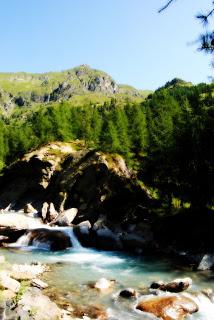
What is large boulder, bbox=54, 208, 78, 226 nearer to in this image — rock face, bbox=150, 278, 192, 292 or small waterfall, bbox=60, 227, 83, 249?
small waterfall, bbox=60, 227, 83, 249

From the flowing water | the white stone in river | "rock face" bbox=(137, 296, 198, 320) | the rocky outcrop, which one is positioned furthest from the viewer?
the rocky outcrop

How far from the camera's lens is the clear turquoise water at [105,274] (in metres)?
23.2

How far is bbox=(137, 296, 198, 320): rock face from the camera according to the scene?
71.8 feet

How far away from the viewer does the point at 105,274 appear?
30281mm

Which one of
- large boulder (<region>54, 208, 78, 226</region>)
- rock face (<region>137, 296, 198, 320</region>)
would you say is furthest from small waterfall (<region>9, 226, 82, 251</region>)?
rock face (<region>137, 296, 198, 320</region>)

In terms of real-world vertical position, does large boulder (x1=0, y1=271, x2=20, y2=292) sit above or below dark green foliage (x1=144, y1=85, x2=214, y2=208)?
below

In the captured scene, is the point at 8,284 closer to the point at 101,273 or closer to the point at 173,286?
the point at 101,273

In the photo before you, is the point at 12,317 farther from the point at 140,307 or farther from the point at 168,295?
the point at 168,295

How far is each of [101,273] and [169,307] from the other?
8.99 metres

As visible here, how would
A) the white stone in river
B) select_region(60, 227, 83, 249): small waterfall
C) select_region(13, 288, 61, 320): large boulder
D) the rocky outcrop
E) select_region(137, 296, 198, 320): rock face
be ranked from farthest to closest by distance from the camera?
the rocky outcrop, select_region(60, 227, 83, 249): small waterfall, the white stone in river, select_region(137, 296, 198, 320): rock face, select_region(13, 288, 61, 320): large boulder

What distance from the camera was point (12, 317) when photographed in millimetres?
15305

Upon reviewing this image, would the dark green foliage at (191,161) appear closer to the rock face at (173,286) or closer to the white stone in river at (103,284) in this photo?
the rock face at (173,286)

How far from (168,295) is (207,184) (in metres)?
17.3

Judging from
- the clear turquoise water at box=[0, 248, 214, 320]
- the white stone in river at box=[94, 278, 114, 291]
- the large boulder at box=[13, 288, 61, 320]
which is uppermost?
the large boulder at box=[13, 288, 61, 320]
